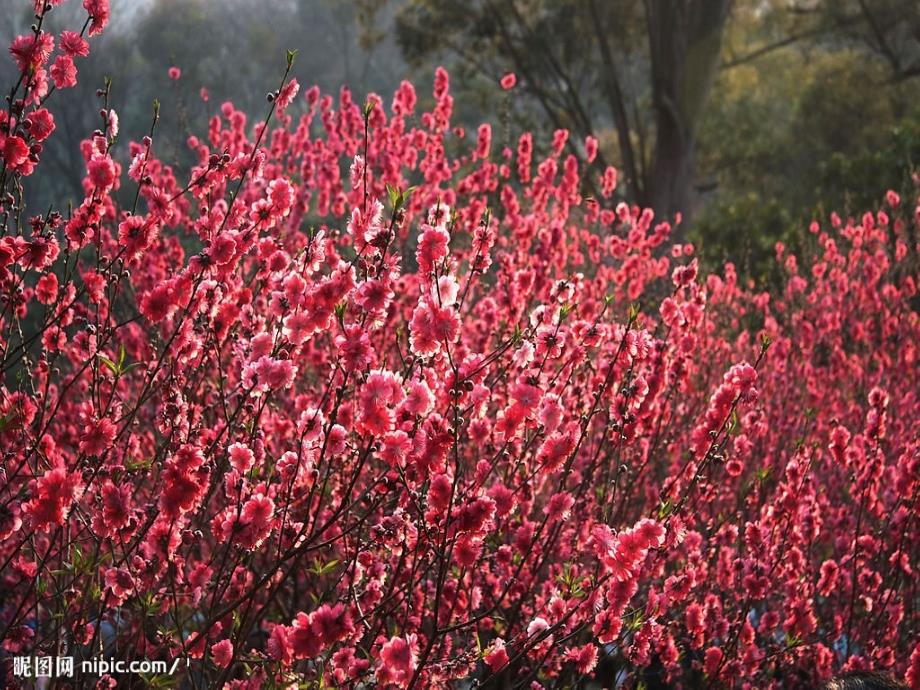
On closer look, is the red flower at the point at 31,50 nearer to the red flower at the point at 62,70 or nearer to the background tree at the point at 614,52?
the red flower at the point at 62,70

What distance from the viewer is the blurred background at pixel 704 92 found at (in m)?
13.8

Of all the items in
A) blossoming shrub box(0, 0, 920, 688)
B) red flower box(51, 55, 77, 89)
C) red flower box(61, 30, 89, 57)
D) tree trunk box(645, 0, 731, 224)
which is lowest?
blossoming shrub box(0, 0, 920, 688)

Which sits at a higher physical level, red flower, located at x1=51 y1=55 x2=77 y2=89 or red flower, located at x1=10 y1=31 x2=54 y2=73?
red flower, located at x1=51 y1=55 x2=77 y2=89

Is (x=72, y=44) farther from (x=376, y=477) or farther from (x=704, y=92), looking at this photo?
(x=704, y=92)

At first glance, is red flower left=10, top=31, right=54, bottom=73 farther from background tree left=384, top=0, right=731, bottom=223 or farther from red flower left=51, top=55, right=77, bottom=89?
background tree left=384, top=0, right=731, bottom=223

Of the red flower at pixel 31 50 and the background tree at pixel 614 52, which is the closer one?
the red flower at pixel 31 50

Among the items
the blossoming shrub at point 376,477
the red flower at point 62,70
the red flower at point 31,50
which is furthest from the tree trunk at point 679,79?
the red flower at point 31,50

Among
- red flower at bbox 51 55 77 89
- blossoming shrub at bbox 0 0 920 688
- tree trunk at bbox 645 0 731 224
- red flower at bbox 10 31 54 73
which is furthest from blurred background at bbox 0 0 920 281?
red flower at bbox 10 31 54 73

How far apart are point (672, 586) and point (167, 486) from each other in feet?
5.42

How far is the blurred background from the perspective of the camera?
544 inches

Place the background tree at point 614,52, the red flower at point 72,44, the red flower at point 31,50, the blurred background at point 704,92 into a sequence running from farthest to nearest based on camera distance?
the background tree at point 614,52 < the blurred background at point 704,92 < the red flower at point 72,44 < the red flower at point 31,50

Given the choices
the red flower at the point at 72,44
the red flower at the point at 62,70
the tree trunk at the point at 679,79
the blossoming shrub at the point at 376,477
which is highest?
the tree trunk at the point at 679,79

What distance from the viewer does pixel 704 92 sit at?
1447 centimetres

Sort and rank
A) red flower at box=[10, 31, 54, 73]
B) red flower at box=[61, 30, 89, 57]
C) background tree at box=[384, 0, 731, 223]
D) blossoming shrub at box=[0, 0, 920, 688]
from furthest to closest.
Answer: background tree at box=[384, 0, 731, 223]
red flower at box=[61, 30, 89, 57]
red flower at box=[10, 31, 54, 73]
blossoming shrub at box=[0, 0, 920, 688]
